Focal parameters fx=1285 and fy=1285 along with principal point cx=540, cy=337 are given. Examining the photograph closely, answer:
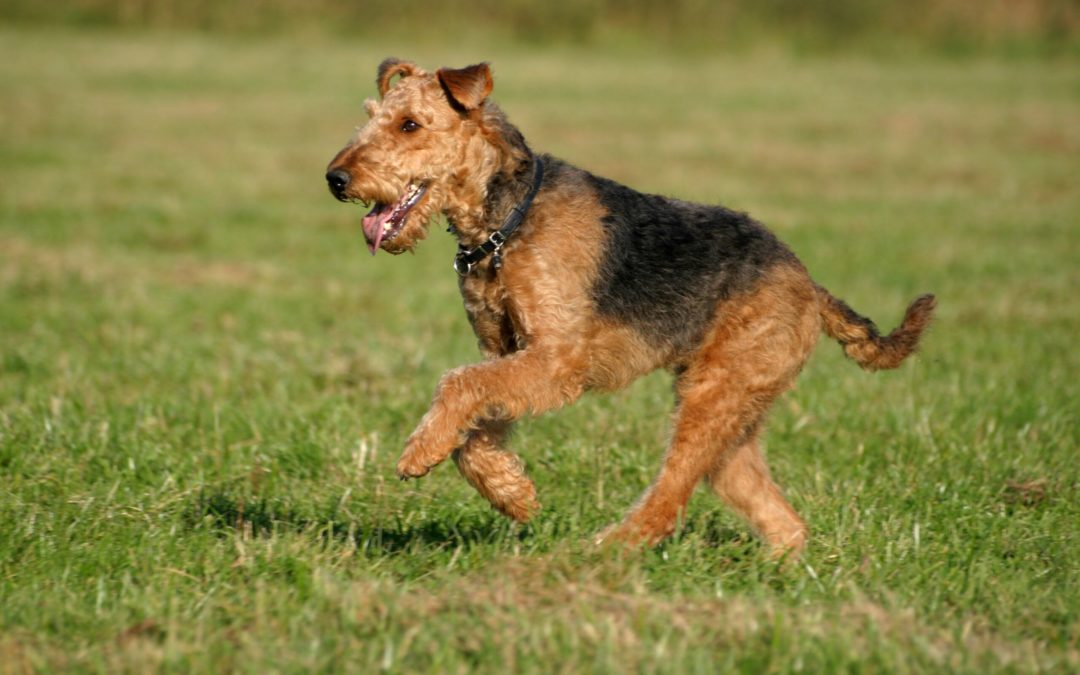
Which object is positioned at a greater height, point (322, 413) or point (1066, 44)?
point (1066, 44)

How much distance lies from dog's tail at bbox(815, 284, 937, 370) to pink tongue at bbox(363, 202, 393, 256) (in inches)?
74.4

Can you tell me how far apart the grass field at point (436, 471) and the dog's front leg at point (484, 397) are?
0.43 metres

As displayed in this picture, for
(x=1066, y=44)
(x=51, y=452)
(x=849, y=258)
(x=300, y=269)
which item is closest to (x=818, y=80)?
(x=1066, y=44)

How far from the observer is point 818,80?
29.7 m

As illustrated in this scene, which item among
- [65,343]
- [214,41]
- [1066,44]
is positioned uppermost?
[1066,44]

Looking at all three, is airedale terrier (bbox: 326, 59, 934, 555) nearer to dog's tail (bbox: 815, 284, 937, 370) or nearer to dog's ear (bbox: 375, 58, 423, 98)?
dog's ear (bbox: 375, 58, 423, 98)

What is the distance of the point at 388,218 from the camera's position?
4.95 meters

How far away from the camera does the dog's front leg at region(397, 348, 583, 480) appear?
4.55 m

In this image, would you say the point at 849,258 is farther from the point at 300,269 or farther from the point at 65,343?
the point at 65,343

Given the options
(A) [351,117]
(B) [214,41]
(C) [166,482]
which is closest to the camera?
(C) [166,482]

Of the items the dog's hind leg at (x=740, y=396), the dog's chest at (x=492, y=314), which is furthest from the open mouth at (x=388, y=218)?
the dog's hind leg at (x=740, y=396)

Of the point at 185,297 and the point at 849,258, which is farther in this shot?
the point at 849,258

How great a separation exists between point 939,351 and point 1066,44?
29678 millimetres

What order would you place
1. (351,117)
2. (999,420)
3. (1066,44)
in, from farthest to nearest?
(1066,44) < (351,117) < (999,420)
